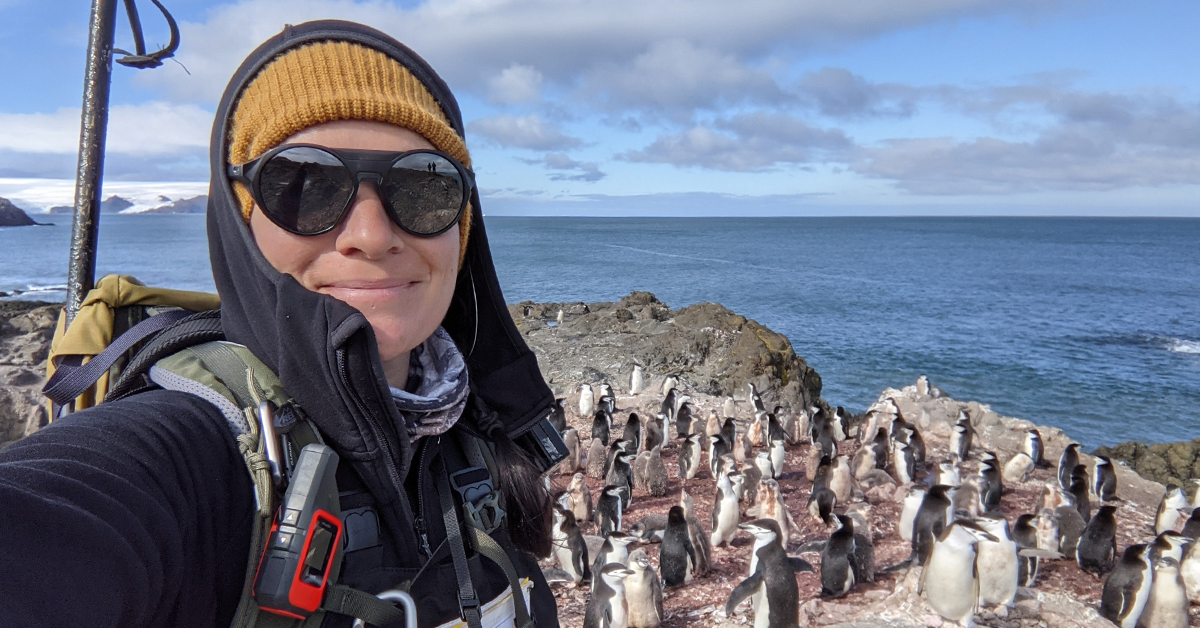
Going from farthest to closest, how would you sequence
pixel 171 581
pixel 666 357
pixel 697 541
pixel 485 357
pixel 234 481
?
pixel 666 357
pixel 697 541
pixel 485 357
pixel 234 481
pixel 171 581

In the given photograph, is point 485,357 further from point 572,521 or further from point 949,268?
point 949,268

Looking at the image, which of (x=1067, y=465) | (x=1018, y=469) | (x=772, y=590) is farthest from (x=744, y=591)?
(x=1067, y=465)

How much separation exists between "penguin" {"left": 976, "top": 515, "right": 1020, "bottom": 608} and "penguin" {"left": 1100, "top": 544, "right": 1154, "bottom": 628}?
694mm

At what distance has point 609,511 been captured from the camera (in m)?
7.33

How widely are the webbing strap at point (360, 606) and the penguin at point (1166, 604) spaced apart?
21.7 ft

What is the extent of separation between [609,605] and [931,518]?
3.48m

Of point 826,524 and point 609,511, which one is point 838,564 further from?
point 609,511

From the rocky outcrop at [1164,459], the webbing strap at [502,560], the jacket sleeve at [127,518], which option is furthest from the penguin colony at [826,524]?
the jacket sleeve at [127,518]

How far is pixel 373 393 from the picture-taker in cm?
130

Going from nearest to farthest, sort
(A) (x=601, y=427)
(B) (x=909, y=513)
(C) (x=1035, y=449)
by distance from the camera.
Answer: (B) (x=909, y=513) → (C) (x=1035, y=449) → (A) (x=601, y=427)

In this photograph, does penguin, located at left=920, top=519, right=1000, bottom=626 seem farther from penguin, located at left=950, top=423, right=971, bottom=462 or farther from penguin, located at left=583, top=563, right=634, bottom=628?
penguin, located at left=950, top=423, right=971, bottom=462

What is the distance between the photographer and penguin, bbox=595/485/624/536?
24.0 ft

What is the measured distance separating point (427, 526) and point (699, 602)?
477 centimetres

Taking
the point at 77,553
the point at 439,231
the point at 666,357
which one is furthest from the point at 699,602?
the point at 666,357
